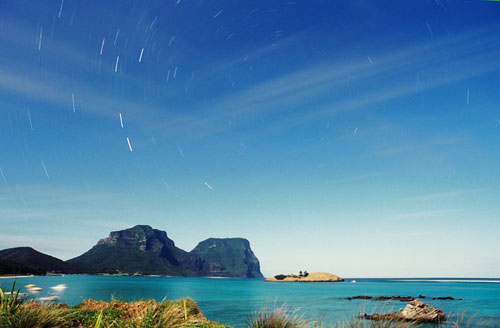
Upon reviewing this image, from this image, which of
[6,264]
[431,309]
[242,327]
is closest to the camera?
[242,327]

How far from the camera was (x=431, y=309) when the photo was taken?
40.9 meters

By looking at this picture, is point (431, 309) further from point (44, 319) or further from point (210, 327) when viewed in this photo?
point (44, 319)

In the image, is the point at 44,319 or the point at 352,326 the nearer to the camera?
the point at 352,326

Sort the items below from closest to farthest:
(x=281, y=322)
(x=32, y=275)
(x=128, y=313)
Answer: (x=281, y=322), (x=128, y=313), (x=32, y=275)

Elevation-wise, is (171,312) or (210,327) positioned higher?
(171,312)

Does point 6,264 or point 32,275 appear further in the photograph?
point 32,275

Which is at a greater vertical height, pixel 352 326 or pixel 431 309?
pixel 352 326

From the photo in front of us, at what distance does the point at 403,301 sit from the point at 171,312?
80437 mm

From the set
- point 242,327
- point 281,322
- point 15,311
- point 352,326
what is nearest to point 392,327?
point 352,326

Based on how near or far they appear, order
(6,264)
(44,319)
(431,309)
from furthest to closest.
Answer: (6,264) < (431,309) < (44,319)

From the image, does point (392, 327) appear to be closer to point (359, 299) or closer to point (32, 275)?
point (359, 299)

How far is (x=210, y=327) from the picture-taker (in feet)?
40.1

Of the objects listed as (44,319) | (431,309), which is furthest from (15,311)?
(431,309)

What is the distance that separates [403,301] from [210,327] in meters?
77.6
